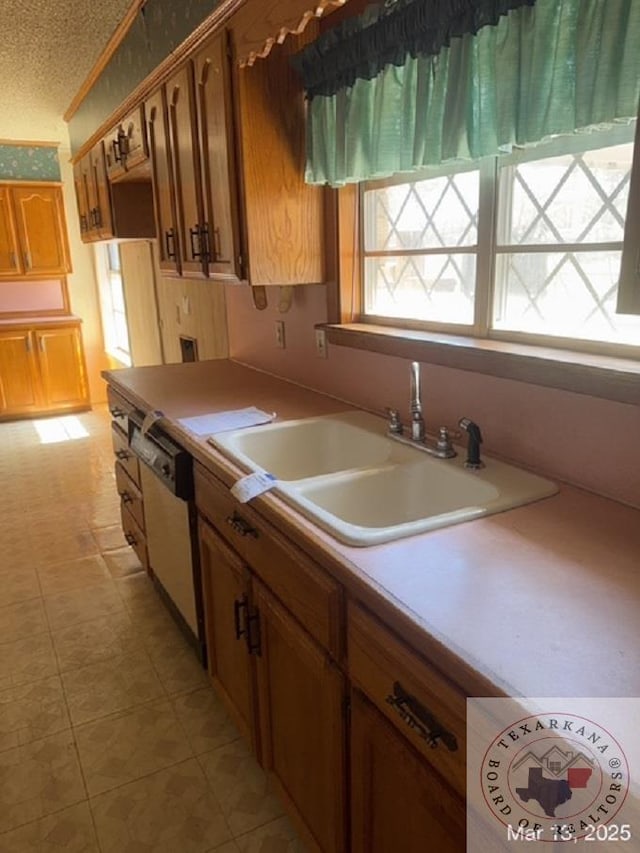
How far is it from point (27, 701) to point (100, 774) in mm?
477

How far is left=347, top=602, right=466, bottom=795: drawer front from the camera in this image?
0.84 m

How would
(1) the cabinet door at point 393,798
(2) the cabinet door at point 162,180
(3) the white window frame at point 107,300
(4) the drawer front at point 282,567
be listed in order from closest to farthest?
(1) the cabinet door at point 393,798, (4) the drawer front at point 282,567, (2) the cabinet door at point 162,180, (3) the white window frame at point 107,300

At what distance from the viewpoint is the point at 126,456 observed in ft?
8.61

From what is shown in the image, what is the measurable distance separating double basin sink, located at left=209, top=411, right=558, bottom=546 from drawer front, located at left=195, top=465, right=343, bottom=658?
91 millimetres

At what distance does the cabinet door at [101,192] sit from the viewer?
338 cm

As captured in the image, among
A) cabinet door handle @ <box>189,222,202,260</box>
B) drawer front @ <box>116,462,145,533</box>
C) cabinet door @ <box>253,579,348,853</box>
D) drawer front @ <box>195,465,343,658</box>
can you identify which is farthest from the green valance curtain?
drawer front @ <box>116,462,145,533</box>

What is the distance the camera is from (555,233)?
1440 millimetres

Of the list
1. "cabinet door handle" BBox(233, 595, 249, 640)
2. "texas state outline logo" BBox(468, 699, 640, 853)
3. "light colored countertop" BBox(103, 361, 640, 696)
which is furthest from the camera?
"cabinet door handle" BBox(233, 595, 249, 640)

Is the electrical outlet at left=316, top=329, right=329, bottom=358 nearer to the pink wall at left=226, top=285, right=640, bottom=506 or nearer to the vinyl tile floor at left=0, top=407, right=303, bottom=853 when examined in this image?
the pink wall at left=226, top=285, right=640, bottom=506

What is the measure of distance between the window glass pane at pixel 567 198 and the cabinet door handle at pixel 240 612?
1142 mm

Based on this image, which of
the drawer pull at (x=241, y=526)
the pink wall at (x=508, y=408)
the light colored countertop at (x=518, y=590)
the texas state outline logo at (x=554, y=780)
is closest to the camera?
the texas state outline logo at (x=554, y=780)

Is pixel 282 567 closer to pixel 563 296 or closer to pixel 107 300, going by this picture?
pixel 563 296

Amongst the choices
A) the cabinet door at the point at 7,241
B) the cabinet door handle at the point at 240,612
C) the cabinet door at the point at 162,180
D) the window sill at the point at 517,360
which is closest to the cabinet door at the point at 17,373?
the cabinet door at the point at 7,241

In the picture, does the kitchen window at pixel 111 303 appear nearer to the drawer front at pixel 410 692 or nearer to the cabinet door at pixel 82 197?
the cabinet door at pixel 82 197
